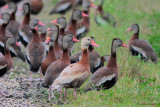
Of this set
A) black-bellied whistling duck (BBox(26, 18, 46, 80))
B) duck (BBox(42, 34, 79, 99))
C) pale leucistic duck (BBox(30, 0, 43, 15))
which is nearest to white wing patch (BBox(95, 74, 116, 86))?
duck (BBox(42, 34, 79, 99))

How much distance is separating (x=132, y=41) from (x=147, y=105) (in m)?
3.51

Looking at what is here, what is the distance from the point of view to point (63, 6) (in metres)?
13.4

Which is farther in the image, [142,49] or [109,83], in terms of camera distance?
[142,49]

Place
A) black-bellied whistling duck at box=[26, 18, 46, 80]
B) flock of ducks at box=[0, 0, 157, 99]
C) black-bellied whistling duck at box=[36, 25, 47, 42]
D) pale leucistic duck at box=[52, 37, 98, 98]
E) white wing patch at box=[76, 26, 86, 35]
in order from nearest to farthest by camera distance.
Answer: pale leucistic duck at box=[52, 37, 98, 98] → flock of ducks at box=[0, 0, 157, 99] → black-bellied whistling duck at box=[26, 18, 46, 80] → black-bellied whistling duck at box=[36, 25, 47, 42] → white wing patch at box=[76, 26, 86, 35]

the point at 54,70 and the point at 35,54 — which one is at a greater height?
the point at 35,54

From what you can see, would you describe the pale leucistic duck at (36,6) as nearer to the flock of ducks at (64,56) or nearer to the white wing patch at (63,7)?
the white wing patch at (63,7)

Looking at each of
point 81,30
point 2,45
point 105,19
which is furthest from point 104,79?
point 105,19

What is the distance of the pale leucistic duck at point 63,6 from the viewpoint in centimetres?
1327

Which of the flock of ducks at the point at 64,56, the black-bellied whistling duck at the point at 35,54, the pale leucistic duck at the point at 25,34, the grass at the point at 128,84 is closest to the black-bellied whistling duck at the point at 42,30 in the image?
the flock of ducks at the point at 64,56

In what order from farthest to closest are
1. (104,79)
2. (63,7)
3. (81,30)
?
(63,7) → (81,30) → (104,79)

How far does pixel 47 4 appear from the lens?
1636 centimetres

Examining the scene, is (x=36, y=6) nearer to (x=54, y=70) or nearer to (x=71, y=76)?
(x=54, y=70)

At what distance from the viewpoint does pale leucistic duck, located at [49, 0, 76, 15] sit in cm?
1327

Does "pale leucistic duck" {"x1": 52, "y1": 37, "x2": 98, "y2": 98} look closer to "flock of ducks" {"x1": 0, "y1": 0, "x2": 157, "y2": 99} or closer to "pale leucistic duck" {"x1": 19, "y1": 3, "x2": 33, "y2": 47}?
"flock of ducks" {"x1": 0, "y1": 0, "x2": 157, "y2": 99}
